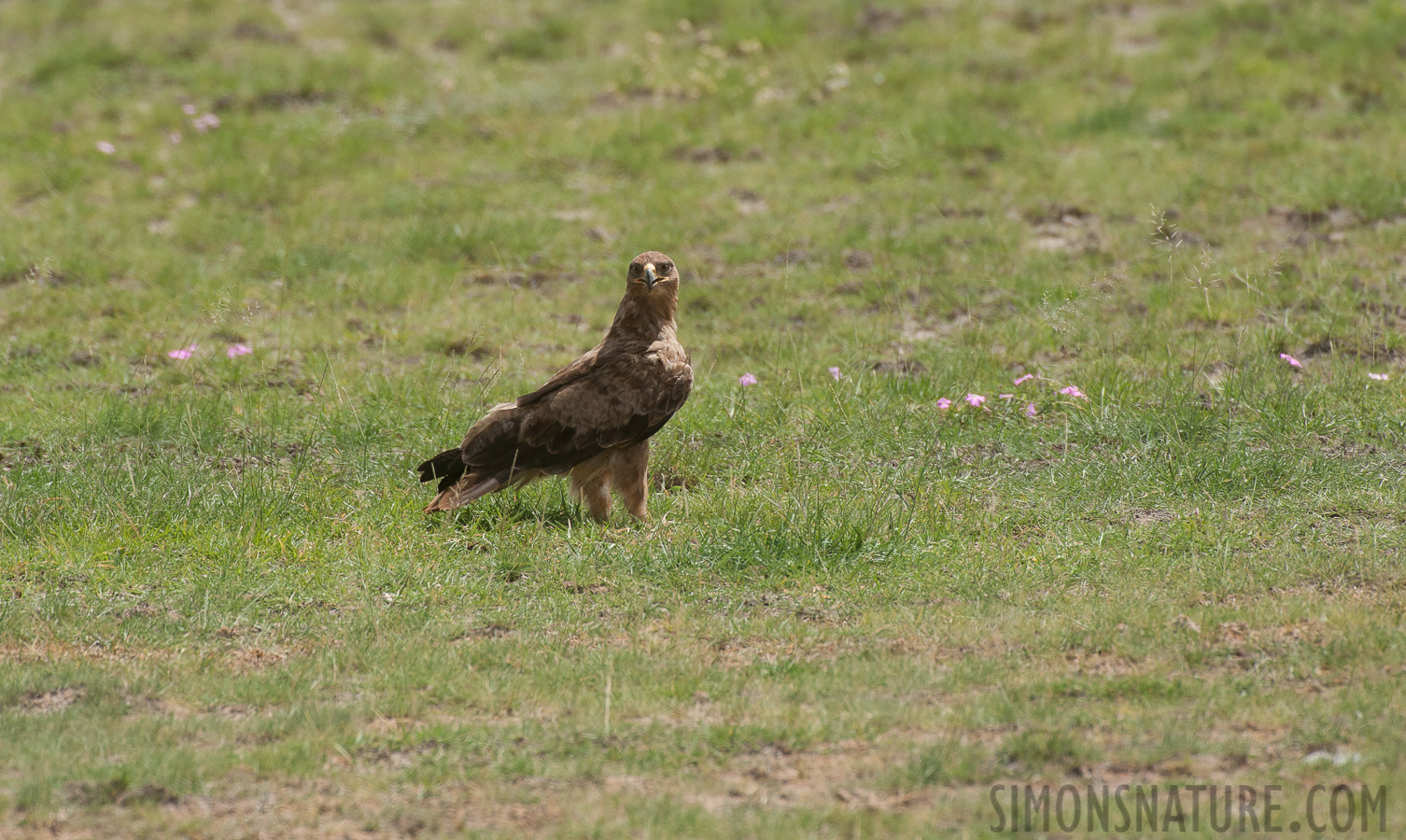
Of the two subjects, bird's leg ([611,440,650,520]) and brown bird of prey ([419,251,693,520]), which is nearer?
brown bird of prey ([419,251,693,520])

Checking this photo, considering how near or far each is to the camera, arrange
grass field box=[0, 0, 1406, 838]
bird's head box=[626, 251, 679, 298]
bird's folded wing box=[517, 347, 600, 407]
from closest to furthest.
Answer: grass field box=[0, 0, 1406, 838] < bird's folded wing box=[517, 347, 600, 407] < bird's head box=[626, 251, 679, 298]

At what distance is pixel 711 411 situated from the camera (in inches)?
353

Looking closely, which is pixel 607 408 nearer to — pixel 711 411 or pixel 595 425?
pixel 595 425

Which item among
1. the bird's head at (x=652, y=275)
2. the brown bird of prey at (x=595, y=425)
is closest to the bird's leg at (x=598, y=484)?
the brown bird of prey at (x=595, y=425)

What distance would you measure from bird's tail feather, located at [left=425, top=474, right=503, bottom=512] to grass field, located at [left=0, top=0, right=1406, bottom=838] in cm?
17

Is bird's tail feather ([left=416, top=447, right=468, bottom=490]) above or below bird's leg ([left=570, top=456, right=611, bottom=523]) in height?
above

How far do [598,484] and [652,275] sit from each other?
115cm

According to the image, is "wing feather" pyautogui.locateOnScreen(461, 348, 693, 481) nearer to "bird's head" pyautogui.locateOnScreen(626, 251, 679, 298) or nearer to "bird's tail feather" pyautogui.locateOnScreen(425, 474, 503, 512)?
"bird's tail feather" pyautogui.locateOnScreen(425, 474, 503, 512)

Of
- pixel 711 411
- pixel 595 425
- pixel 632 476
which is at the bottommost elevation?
pixel 711 411

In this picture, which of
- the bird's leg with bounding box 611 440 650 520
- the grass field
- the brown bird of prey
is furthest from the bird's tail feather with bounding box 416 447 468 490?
the bird's leg with bounding box 611 440 650 520

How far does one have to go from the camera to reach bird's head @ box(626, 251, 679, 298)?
25.2 feet

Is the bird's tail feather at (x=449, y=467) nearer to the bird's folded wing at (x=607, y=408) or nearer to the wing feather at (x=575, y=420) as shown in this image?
the wing feather at (x=575, y=420)

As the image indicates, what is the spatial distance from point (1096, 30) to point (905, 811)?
12504mm

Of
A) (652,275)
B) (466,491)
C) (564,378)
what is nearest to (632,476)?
(564,378)
